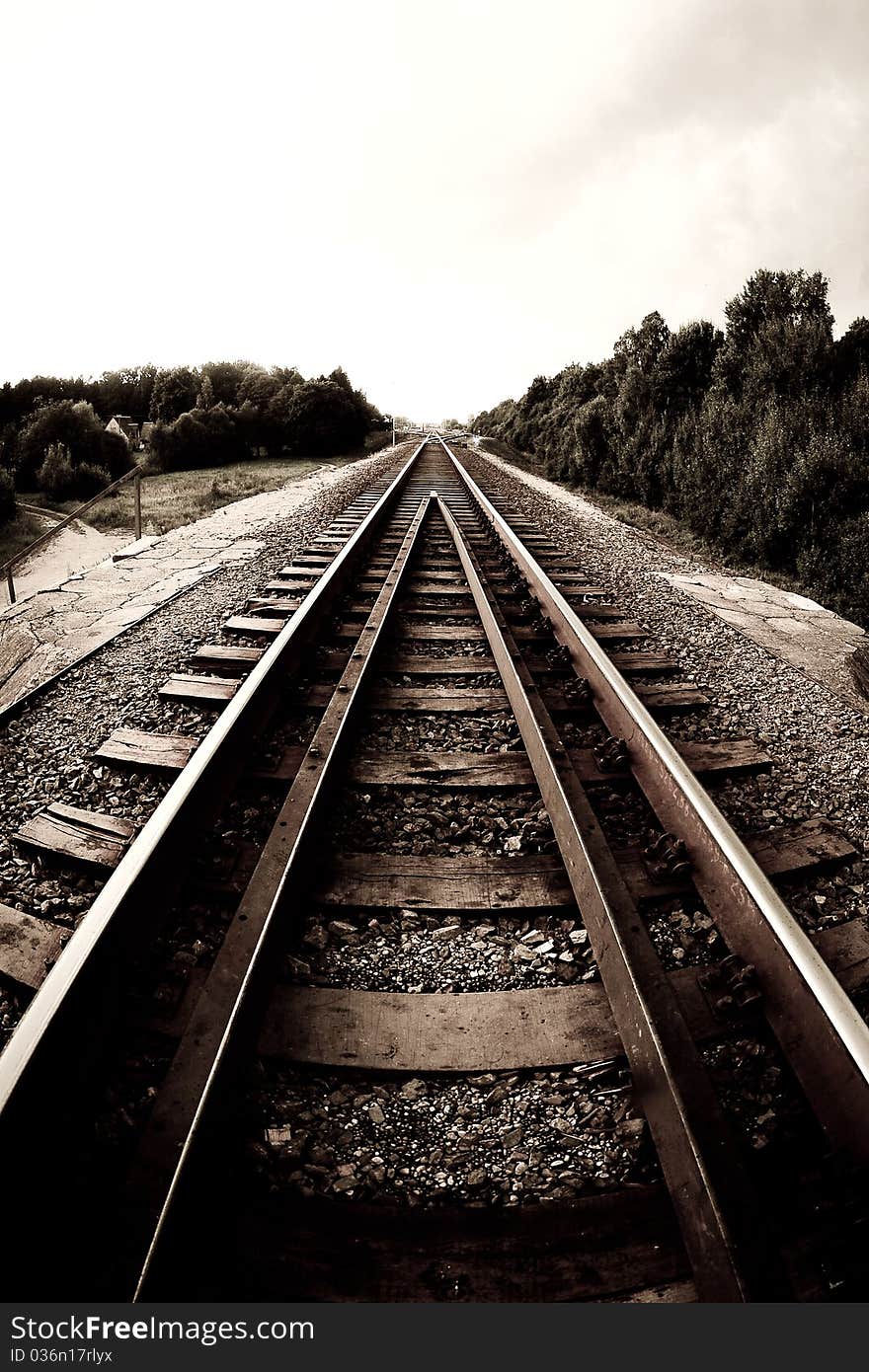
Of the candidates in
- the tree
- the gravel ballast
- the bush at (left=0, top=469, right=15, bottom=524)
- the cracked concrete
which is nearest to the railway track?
the gravel ballast

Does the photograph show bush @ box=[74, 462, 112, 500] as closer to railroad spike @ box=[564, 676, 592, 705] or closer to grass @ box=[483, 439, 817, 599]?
grass @ box=[483, 439, 817, 599]

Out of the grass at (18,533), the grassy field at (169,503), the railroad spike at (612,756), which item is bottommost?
the grass at (18,533)

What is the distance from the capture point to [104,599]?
5844 millimetres

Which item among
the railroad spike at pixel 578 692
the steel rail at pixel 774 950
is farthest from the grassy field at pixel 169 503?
the steel rail at pixel 774 950

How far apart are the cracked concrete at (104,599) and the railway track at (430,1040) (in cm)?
182

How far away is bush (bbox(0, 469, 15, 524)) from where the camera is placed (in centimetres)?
1666

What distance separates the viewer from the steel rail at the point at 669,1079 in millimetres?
1251

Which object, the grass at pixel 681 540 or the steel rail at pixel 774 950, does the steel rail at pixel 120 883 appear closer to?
the steel rail at pixel 774 950

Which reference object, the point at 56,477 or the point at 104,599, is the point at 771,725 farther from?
the point at 56,477

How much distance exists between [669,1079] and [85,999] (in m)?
1.44

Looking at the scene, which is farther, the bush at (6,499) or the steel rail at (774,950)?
the bush at (6,499)

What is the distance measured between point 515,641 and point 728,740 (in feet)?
5.15

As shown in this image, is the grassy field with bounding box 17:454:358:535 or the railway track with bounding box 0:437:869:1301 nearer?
the railway track with bounding box 0:437:869:1301

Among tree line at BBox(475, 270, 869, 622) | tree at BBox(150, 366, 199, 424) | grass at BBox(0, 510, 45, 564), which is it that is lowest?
grass at BBox(0, 510, 45, 564)
